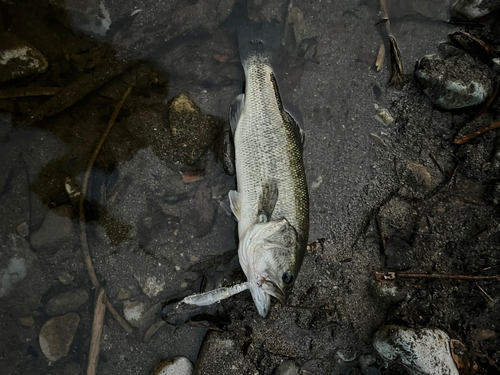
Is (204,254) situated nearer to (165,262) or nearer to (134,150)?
(165,262)

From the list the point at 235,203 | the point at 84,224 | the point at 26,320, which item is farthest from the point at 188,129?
the point at 26,320

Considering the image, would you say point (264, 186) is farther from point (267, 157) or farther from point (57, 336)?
point (57, 336)

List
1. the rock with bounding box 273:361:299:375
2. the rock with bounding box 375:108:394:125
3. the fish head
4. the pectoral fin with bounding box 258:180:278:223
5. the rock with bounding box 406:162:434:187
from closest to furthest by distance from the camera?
the fish head → the pectoral fin with bounding box 258:180:278:223 → the rock with bounding box 273:361:299:375 → the rock with bounding box 406:162:434:187 → the rock with bounding box 375:108:394:125

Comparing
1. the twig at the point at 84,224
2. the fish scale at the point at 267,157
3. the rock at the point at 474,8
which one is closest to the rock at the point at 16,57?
the twig at the point at 84,224

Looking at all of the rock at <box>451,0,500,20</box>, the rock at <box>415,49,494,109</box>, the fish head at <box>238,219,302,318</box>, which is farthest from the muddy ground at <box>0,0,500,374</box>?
the rock at <box>451,0,500,20</box>

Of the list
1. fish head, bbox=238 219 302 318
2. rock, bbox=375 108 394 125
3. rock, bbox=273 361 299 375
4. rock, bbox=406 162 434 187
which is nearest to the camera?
fish head, bbox=238 219 302 318

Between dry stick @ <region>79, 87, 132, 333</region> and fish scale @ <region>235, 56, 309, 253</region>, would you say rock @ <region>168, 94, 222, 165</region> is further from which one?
dry stick @ <region>79, 87, 132, 333</region>

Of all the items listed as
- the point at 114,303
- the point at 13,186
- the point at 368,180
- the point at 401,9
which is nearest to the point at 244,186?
the point at 368,180
